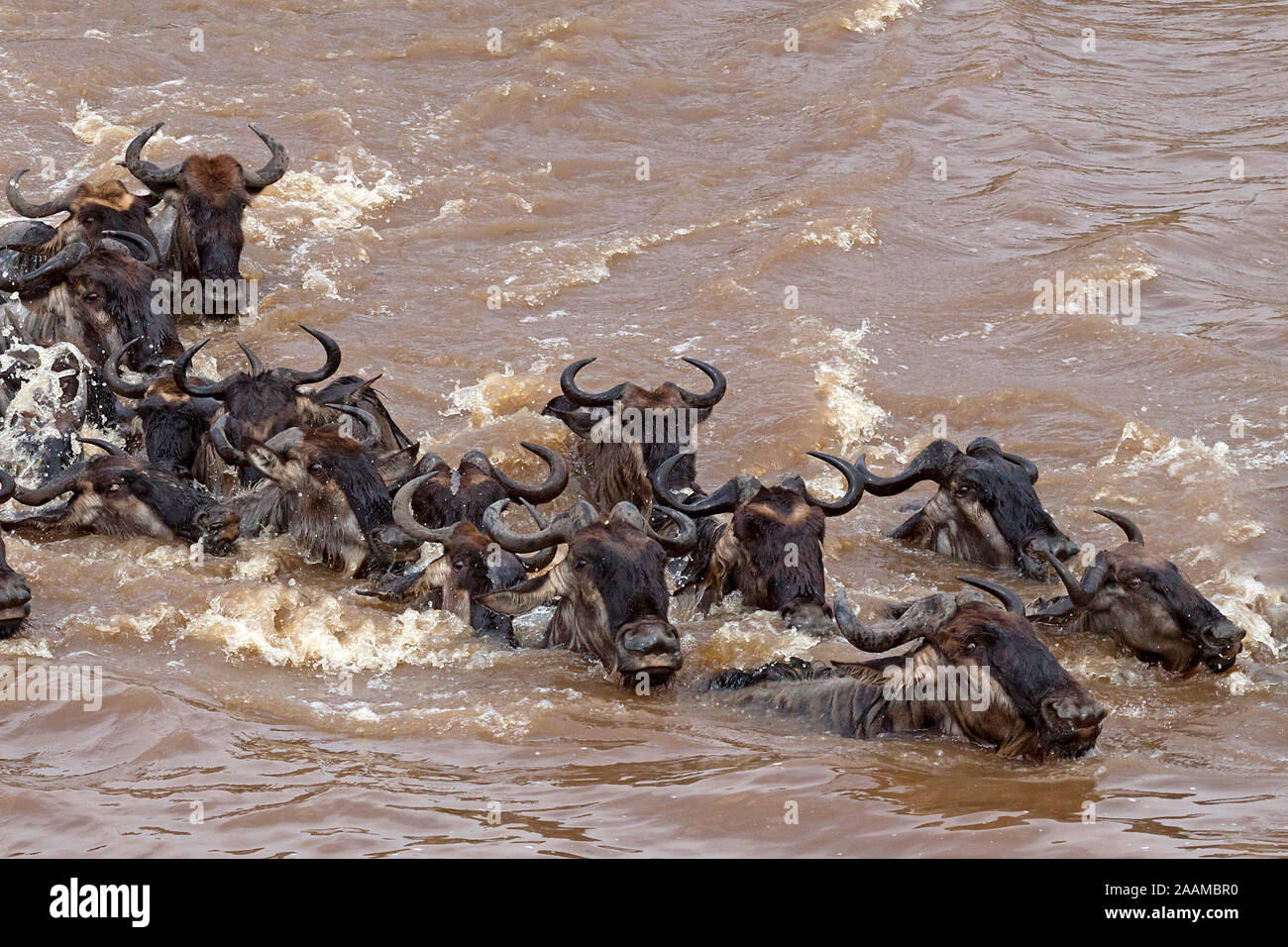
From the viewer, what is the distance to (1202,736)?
798 centimetres

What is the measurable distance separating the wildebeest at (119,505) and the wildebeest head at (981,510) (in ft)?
14.5

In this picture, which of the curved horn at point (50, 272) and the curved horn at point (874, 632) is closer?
the curved horn at point (874, 632)

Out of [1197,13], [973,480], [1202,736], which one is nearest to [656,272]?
[973,480]

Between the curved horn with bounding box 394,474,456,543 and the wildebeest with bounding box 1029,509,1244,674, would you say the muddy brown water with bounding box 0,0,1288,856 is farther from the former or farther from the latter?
the curved horn with bounding box 394,474,456,543

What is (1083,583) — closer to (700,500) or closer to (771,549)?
(771,549)

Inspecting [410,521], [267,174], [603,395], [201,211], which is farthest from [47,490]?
[267,174]

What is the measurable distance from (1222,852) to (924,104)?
16.4 m

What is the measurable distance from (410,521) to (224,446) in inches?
78.3

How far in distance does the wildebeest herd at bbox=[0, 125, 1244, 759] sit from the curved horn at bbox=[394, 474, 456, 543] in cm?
1

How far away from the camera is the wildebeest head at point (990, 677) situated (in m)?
7.20

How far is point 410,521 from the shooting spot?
368 inches

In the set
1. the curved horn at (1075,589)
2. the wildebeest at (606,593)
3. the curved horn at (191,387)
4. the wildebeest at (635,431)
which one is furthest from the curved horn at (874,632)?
the curved horn at (191,387)

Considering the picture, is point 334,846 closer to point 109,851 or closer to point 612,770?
point 109,851

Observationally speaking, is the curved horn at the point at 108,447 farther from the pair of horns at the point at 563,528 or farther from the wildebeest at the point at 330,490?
the pair of horns at the point at 563,528
